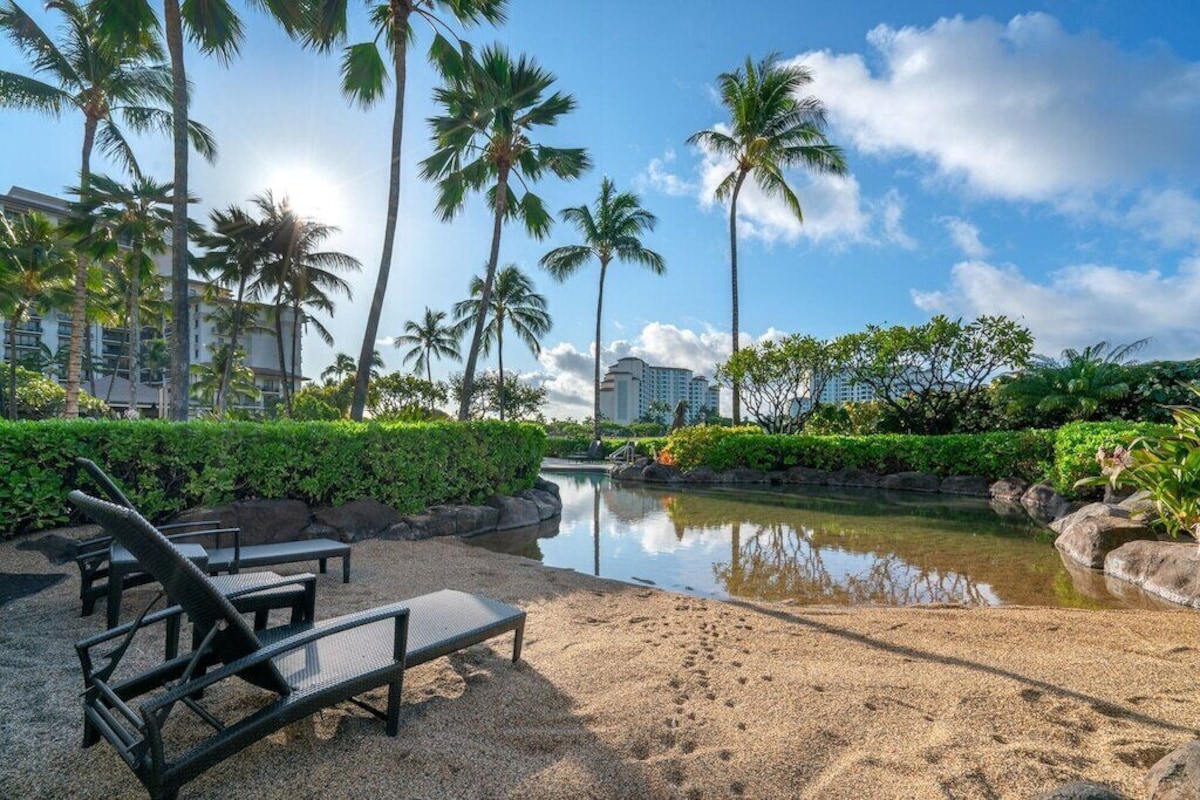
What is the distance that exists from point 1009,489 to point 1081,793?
16.0 meters

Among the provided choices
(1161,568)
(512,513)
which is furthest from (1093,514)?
(512,513)

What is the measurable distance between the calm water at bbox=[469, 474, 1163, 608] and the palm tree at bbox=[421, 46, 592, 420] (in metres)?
4.81

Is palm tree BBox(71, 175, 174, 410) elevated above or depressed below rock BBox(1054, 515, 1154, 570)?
above

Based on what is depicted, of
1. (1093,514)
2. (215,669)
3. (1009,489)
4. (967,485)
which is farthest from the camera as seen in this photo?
(967,485)

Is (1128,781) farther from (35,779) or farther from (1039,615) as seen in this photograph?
(35,779)

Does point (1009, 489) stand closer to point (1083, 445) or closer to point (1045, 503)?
point (1045, 503)

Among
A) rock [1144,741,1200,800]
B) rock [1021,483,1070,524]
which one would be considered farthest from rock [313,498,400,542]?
rock [1021,483,1070,524]

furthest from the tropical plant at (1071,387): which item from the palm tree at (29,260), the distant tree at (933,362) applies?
the palm tree at (29,260)

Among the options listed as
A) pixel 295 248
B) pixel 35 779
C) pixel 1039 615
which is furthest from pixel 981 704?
pixel 295 248

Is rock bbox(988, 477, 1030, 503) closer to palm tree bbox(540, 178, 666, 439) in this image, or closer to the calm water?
the calm water

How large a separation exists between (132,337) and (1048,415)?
32019mm

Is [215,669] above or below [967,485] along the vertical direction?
above

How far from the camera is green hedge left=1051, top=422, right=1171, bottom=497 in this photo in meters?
9.58

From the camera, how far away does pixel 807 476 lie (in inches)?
741
